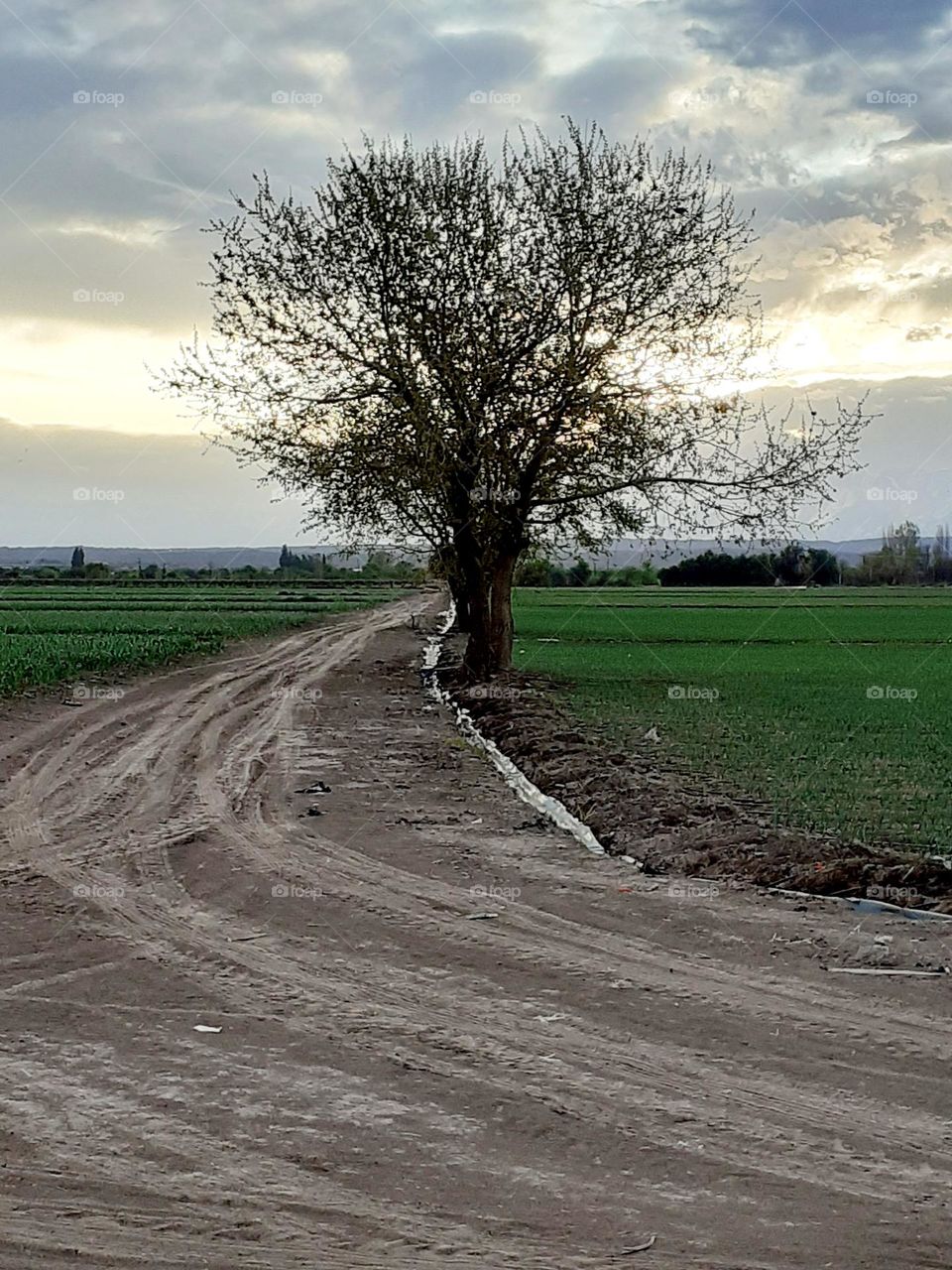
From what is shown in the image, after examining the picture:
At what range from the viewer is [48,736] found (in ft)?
61.6

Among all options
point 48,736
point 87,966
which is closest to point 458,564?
point 48,736

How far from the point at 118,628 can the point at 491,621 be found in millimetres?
19622

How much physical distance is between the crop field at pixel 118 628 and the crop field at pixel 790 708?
9.52 meters

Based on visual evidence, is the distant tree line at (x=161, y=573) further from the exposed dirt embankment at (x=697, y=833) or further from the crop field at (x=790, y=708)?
the exposed dirt embankment at (x=697, y=833)

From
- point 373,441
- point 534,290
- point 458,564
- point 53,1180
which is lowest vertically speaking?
point 53,1180

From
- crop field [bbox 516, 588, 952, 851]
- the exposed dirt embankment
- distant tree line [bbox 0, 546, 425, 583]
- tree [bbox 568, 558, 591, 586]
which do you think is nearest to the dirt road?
the exposed dirt embankment

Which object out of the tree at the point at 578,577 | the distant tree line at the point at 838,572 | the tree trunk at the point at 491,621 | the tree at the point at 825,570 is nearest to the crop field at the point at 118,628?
the tree trunk at the point at 491,621

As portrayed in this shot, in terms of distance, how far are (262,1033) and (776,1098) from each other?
2.56 metres

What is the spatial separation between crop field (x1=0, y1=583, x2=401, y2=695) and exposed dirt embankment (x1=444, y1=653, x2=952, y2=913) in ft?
39.3

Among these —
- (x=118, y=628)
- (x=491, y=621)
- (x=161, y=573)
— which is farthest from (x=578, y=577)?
(x=491, y=621)

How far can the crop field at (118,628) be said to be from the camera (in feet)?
89.4

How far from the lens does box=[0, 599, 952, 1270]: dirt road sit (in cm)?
472

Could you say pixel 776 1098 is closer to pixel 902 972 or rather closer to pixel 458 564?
pixel 902 972

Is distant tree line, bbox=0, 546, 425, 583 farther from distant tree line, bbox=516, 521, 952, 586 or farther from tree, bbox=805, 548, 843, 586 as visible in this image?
tree, bbox=805, 548, 843, 586
